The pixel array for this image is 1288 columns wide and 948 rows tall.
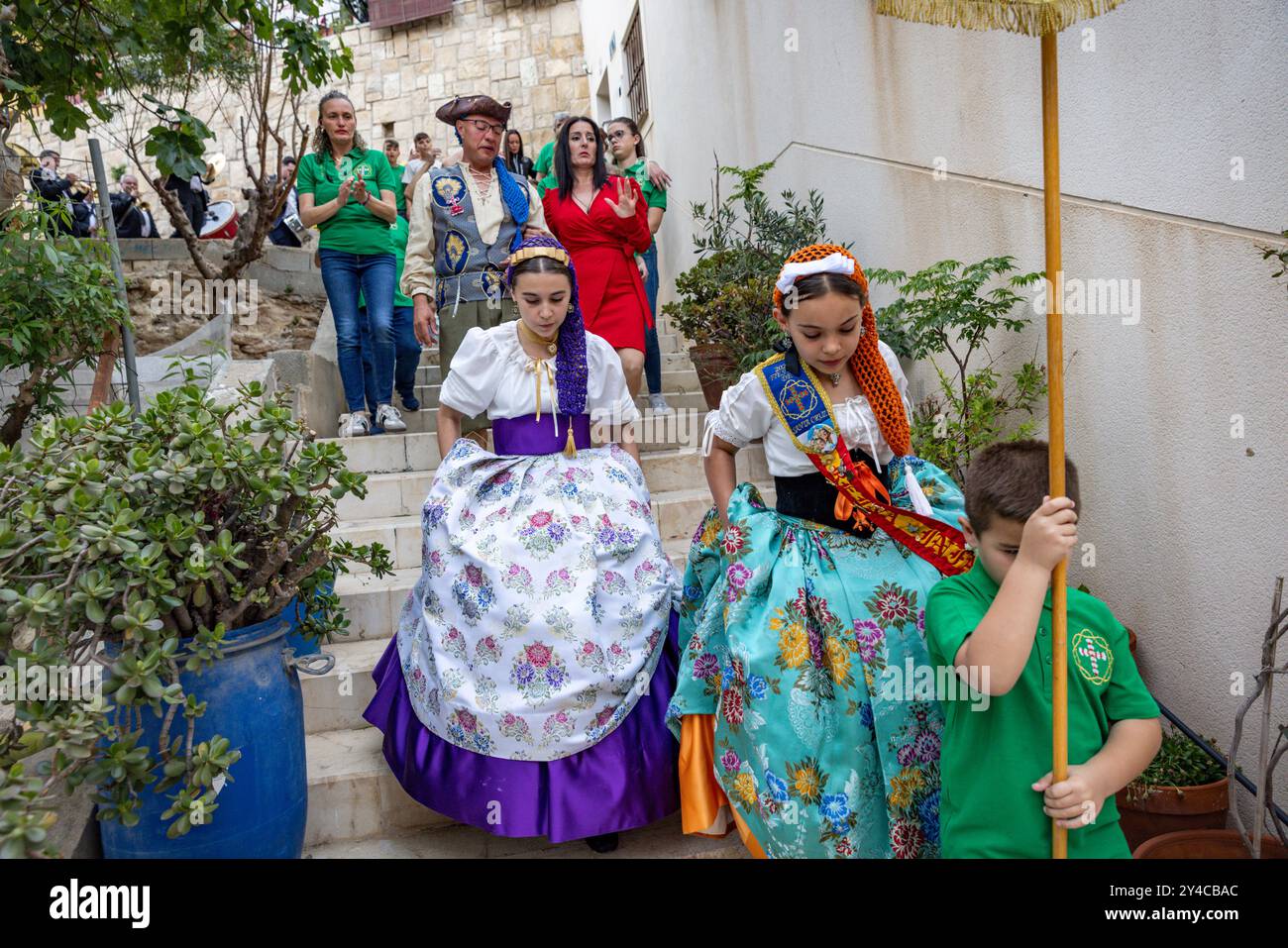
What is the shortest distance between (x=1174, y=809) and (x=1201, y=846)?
17 centimetres

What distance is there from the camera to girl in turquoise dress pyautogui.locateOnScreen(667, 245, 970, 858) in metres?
2.18

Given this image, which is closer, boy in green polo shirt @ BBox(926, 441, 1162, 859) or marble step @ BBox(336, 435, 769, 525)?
boy in green polo shirt @ BBox(926, 441, 1162, 859)

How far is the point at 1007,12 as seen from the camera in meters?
1.50

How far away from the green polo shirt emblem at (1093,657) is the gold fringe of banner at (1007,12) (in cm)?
109

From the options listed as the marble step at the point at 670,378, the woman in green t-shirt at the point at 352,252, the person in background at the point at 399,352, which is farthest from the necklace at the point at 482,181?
the marble step at the point at 670,378

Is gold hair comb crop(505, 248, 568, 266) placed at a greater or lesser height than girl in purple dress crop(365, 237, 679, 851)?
greater

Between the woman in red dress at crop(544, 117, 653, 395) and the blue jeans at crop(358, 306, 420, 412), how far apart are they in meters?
1.33

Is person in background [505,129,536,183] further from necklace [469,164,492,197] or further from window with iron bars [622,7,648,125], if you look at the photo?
necklace [469,164,492,197]

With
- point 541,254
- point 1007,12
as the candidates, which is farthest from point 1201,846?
point 541,254

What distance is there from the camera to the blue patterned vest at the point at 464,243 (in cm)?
419

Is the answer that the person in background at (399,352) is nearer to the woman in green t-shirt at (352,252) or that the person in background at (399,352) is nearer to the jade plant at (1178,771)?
the woman in green t-shirt at (352,252)

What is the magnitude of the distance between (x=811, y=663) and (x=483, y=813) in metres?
1.04

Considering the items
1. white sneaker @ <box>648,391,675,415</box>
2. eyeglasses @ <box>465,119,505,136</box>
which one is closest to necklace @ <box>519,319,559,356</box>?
eyeglasses @ <box>465,119,505,136</box>

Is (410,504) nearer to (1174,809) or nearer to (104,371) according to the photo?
(104,371)
